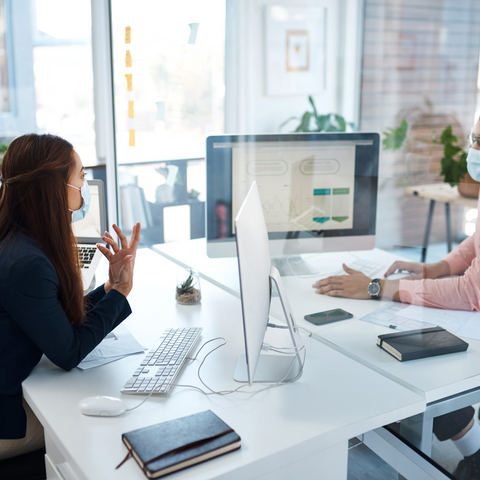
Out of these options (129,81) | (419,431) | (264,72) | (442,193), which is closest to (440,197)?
(442,193)

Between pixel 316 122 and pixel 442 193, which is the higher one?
pixel 316 122

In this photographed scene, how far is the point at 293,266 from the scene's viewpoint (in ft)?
6.24

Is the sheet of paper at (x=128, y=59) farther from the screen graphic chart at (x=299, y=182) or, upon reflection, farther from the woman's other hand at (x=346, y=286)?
the woman's other hand at (x=346, y=286)

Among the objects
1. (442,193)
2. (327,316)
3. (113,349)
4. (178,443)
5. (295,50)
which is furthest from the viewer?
(295,50)

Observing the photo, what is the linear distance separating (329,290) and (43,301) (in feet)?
3.00

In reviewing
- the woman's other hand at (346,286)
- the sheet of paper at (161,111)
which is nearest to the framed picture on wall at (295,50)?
the sheet of paper at (161,111)

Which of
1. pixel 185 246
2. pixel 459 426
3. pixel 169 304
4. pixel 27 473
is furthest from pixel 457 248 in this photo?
pixel 27 473

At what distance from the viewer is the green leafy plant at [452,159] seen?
1.49 m

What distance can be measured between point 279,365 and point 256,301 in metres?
0.26

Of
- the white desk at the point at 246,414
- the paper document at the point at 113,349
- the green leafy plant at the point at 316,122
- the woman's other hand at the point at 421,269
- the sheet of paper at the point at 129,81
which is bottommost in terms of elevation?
the white desk at the point at 246,414

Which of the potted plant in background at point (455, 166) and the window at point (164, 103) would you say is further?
the window at point (164, 103)

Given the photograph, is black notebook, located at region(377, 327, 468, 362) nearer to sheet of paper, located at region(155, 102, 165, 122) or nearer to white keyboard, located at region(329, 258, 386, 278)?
white keyboard, located at region(329, 258, 386, 278)

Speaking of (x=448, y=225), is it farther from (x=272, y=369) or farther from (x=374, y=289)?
(x=272, y=369)

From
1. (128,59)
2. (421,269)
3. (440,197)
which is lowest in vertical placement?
(421,269)
